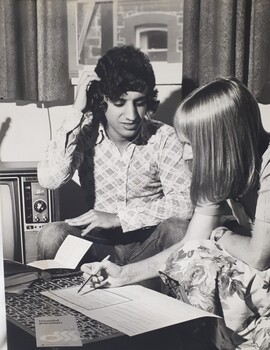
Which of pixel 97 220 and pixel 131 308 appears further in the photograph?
pixel 97 220

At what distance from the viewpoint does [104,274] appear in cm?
135

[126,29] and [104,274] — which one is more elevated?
[126,29]

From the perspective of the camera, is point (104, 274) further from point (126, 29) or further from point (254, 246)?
point (126, 29)

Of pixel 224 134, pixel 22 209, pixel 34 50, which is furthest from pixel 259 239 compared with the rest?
pixel 34 50

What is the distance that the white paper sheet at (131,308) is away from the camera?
1.17m

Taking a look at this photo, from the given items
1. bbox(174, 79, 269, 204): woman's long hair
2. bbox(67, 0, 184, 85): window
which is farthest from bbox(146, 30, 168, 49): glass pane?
bbox(174, 79, 269, 204): woman's long hair

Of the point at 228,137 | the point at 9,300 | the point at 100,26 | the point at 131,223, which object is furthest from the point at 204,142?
the point at 9,300

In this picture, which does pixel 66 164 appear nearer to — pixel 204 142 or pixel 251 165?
pixel 204 142

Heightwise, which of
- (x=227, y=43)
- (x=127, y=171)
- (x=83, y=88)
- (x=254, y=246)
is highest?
(x=227, y=43)

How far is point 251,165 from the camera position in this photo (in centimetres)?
132

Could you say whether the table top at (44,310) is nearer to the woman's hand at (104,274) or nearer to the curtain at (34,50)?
the woman's hand at (104,274)

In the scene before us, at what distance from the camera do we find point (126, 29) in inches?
51.7

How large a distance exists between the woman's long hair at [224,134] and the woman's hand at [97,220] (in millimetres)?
257

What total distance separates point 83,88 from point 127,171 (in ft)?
0.81
